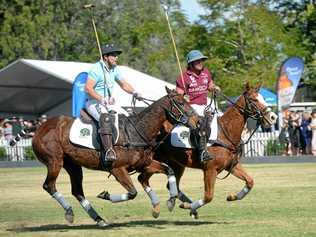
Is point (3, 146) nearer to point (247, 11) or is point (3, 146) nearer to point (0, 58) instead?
point (247, 11)

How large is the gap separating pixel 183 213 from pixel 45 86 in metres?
30.8

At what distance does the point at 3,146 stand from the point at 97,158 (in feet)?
85.2

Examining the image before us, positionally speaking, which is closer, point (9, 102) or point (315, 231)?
point (315, 231)

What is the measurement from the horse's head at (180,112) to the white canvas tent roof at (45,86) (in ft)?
84.0

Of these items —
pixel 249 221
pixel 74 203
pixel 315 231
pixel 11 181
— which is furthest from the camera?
pixel 11 181

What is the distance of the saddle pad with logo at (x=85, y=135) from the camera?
48.4 ft

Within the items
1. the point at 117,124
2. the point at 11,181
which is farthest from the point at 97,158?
the point at 11,181

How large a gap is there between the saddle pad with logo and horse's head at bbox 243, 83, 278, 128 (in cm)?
243

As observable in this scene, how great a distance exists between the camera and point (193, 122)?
47.9 ft

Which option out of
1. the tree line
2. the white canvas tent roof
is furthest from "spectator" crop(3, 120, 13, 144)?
the tree line

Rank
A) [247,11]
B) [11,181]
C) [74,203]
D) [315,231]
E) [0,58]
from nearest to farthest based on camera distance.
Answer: [315,231] → [74,203] → [11,181] → [247,11] → [0,58]

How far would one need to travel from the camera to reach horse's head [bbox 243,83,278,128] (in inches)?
591

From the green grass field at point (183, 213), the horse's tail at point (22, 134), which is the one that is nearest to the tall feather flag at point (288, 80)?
the green grass field at point (183, 213)

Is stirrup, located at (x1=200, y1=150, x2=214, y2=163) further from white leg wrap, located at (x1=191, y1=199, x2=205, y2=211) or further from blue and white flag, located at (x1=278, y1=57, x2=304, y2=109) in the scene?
blue and white flag, located at (x1=278, y1=57, x2=304, y2=109)
